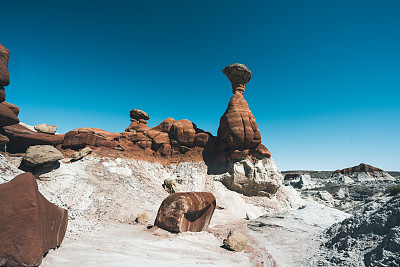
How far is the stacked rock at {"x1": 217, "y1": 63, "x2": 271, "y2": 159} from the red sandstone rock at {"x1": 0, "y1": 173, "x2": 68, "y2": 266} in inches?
752

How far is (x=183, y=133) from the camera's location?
24.1 metres

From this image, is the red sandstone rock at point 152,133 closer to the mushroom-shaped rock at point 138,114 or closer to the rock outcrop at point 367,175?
the mushroom-shaped rock at point 138,114

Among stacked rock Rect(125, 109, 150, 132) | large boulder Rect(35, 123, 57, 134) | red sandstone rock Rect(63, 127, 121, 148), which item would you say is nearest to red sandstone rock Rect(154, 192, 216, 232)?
red sandstone rock Rect(63, 127, 121, 148)

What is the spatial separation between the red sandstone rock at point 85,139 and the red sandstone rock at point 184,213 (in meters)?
13.1

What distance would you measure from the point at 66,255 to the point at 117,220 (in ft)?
21.8

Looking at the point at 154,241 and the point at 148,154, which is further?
the point at 148,154

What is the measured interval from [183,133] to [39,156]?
1429 centimetres

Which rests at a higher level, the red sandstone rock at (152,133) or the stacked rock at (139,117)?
the stacked rock at (139,117)

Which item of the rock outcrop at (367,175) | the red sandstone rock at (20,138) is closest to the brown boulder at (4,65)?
the red sandstone rock at (20,138)

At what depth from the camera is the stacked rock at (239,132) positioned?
22.4m

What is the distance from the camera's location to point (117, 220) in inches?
460

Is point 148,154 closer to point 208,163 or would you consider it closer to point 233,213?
point 208,163

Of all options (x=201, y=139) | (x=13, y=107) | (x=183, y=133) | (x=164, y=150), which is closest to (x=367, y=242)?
(x=201, y=139)

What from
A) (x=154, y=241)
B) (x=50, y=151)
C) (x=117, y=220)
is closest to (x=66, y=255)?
(x=154, y=241)
